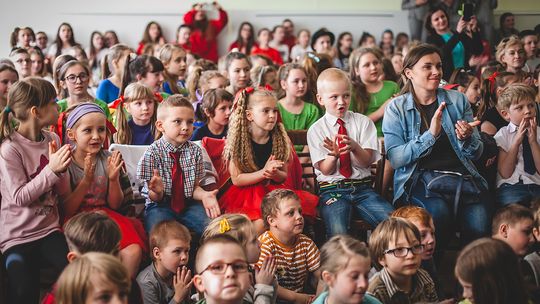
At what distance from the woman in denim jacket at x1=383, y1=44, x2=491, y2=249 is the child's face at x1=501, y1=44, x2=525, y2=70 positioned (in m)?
1.77

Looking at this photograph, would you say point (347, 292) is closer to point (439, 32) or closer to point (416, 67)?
point (416, 67)

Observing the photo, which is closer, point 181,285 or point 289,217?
point 181,285

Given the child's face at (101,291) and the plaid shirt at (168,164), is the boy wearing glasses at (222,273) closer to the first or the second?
the child's face at (101,291)

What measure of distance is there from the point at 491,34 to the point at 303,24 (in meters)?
2.67

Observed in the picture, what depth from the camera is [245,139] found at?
360 cm

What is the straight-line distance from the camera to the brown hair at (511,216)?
3.19 meters

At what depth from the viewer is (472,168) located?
11.7ft

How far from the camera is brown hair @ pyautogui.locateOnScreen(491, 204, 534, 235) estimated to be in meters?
3.19

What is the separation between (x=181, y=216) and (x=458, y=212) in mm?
1407

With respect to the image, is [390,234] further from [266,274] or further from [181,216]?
[181,216]

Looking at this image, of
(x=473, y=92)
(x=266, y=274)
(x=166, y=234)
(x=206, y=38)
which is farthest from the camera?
(x=206, y=38)

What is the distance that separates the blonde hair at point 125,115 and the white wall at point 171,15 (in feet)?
19.6

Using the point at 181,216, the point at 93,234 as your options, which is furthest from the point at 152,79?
the point at 93,234

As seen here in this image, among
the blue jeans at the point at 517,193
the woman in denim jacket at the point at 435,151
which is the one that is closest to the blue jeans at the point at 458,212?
the woman in denim jacket at the point at 435,151
